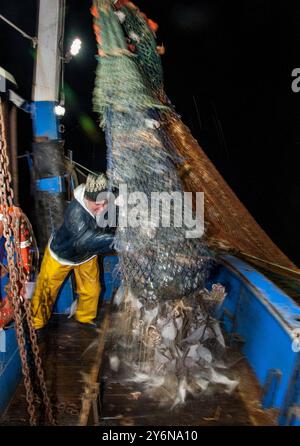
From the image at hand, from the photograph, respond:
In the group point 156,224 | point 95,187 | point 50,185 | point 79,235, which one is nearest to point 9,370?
point 79,235

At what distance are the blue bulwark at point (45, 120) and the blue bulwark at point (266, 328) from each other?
3.17 meters

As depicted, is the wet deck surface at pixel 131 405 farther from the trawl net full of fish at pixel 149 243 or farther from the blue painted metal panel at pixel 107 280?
the blue painted metal panel at pixel 107 280

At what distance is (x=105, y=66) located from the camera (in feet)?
8.58

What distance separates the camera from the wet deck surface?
108 inches

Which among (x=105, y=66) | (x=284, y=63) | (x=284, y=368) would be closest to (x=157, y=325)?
(x=284, y=368)

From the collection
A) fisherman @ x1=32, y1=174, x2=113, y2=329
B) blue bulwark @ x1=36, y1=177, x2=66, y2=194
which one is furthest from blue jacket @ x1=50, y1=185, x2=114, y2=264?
blue bulwark @ x1=36, y1=177, x2=66, y2=194

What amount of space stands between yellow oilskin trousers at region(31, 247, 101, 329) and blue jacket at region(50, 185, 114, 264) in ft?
0.60

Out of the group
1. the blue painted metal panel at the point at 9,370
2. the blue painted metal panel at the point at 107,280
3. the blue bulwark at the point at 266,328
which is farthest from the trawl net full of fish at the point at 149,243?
the blue painted metal panel at the point at 107,280

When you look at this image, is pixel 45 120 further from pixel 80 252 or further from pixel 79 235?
pixel 80 252

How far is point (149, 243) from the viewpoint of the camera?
115 inches

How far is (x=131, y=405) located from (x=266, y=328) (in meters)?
1.50

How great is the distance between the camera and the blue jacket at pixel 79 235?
12.7ft

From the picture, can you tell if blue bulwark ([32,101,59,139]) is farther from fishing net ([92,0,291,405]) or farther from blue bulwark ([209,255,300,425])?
blue bulwark ([209,255,300,425])
